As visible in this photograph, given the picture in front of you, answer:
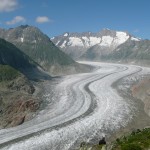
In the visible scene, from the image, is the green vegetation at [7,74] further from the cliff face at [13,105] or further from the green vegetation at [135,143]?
the green vegetation at [135,143]

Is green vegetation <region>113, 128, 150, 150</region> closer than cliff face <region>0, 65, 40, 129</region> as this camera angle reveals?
Yes

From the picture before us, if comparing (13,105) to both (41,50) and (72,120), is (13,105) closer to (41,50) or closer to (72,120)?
(72,120)

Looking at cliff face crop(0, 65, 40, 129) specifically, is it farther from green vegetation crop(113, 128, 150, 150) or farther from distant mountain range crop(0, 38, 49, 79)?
distant mountain range crop(0, 38, 49, 79)

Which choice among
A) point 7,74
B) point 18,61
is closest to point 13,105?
point 7,74

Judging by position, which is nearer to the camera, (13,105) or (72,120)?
(72,120)

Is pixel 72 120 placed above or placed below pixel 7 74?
below

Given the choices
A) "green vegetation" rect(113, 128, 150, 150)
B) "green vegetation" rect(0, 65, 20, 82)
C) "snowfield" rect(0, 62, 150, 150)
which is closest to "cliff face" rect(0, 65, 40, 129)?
"green vegetation" rect(0, 65, 20, 82)

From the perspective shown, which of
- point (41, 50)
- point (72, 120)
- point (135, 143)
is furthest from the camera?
point (41, 50)
